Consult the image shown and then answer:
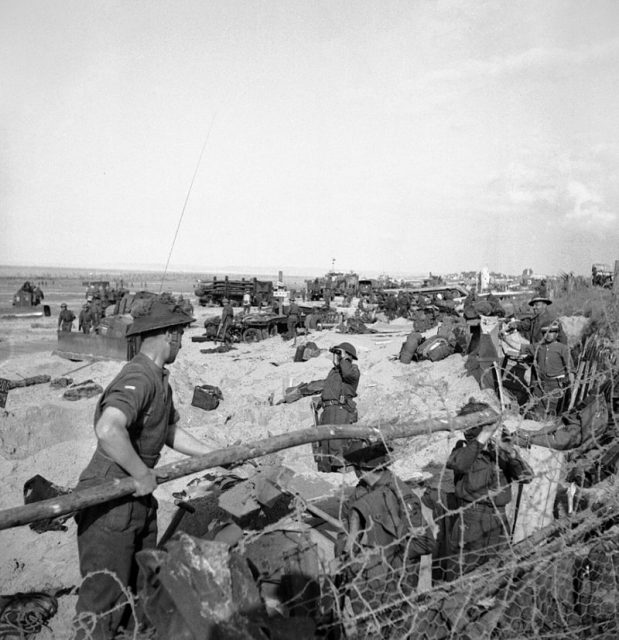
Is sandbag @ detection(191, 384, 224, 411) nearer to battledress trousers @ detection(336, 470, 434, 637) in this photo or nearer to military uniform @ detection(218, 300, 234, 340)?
battledress trousers @ detection(336, 470, 434, 637)

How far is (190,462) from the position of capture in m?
2.31

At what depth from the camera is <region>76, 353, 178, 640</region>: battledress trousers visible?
2.37 m

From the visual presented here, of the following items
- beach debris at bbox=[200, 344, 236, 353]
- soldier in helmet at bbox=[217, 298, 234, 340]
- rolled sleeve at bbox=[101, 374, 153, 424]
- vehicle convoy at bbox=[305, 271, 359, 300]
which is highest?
vehicle convoy at bbox=[305, 271, 359, 300]

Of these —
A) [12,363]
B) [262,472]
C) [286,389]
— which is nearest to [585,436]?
[262,472]

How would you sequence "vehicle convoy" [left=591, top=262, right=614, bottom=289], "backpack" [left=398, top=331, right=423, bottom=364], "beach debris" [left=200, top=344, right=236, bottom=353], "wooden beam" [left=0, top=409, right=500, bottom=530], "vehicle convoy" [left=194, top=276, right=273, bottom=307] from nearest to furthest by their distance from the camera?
"wooden beam" [left=0, top=409, right=500, bottom=530], "backpack" [left=398, top=331, right=423, bottom=364], "vehicle convoy" [left=591, top=262, right=614, bottom=289], "beach debris" [left=200, top=344, right=236, bottom=353], "vehicle convoy" [left=194, top=276, right=273, bottom=307]

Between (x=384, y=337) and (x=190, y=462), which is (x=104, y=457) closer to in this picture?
(x=190, y=462)

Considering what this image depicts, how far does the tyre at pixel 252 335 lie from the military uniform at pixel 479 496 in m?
16.2

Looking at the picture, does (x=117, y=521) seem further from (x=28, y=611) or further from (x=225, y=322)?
(x=225, y=322)

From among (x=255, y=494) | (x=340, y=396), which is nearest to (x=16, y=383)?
(x=340, y=396)

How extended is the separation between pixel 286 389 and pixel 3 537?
21.6 feet

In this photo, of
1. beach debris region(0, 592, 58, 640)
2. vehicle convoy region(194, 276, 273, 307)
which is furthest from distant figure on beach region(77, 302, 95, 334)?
beach debris region(0, 592, 58, 640)

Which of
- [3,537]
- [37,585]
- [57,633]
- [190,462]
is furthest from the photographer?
[3,537]

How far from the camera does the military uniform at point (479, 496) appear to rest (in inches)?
130

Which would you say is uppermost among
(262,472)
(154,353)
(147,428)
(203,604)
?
(154,353)
